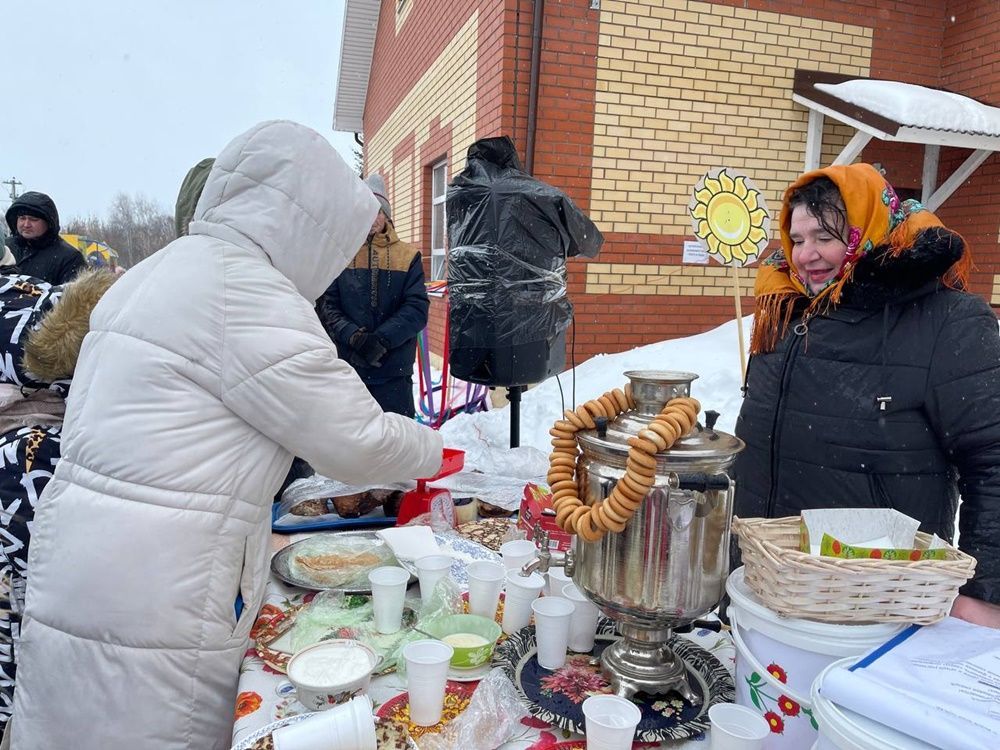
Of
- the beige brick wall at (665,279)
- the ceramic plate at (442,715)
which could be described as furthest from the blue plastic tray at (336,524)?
the beige brick wall at (665,279)

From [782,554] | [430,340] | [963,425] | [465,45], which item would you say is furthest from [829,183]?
[430,340]

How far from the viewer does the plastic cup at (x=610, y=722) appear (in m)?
1.03

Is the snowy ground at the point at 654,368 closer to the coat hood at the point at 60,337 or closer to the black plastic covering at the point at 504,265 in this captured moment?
the black plastic covering at the point at 504,265

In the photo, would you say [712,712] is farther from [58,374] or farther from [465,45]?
[465,45]

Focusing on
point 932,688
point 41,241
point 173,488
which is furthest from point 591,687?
point 41,241

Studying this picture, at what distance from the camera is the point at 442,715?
124cm

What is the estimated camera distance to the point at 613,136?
6363 mm

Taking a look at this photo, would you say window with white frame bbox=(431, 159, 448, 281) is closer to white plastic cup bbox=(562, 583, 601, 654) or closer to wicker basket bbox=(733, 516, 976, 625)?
white plastic cup bbox=(562, 583, 601, 654)

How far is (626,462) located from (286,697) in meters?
0.82

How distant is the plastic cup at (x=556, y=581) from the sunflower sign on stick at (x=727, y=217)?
7.82ft

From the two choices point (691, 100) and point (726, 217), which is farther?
point (691, 100)

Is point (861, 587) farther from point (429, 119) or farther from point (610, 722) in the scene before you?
point (429, 119)

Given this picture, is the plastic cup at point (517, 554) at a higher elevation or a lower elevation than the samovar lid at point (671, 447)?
lower

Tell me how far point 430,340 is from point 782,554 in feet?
28.8
